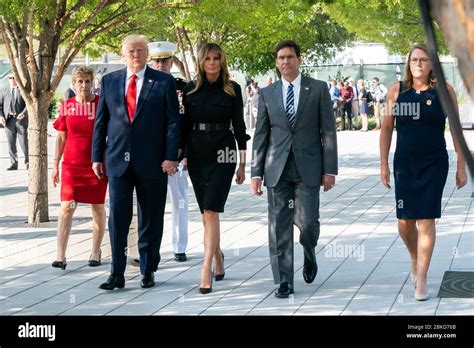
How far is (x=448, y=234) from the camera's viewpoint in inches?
450

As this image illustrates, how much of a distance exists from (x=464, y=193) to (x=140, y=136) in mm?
8543

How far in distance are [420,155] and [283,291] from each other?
57.0 inches

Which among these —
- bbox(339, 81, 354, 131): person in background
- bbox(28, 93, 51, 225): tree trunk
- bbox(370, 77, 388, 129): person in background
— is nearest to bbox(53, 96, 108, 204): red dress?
bbox(28, 93, 51, 225): tree trunk

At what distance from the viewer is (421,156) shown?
7.80 m

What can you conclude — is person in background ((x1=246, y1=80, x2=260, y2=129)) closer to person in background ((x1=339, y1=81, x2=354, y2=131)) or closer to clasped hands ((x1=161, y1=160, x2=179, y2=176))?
person in background ((x1=339, y1=81, x2=354, y2=131))

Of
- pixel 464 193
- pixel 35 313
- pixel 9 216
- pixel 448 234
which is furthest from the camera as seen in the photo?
pixel 464 193

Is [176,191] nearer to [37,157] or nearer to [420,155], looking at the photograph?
[420,155]

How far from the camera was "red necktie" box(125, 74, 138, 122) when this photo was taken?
840 cm

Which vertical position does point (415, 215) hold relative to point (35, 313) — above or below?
above

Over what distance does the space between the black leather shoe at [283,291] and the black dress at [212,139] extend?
31.0 inches

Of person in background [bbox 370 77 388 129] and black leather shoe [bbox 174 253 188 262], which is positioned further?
person in background [bbox 370 77 388 129]
